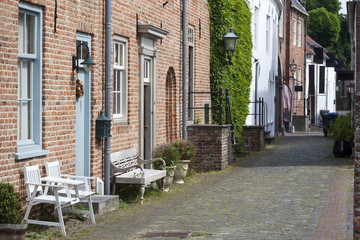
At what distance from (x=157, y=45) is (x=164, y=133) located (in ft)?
7.09

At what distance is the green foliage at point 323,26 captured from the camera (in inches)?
2539

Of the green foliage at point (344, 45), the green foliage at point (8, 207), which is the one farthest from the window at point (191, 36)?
the green foliage at point (344, 45)

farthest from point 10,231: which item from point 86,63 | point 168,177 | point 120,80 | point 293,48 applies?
point 293,48

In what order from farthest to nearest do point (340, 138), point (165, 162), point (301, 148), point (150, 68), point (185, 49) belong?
point (301, 148), point (340, 138), point (185, 49), point (150, 68), point (165, 162)

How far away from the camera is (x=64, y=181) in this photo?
338 inches

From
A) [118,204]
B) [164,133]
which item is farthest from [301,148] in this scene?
[118,204]

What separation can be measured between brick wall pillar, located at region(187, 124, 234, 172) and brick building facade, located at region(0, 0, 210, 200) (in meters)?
0.72

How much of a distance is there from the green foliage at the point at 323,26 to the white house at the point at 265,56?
29.5m

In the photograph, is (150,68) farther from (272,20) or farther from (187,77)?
(272,20)

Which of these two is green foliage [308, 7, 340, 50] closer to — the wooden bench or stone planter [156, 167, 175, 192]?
stone planter [156, 167, 175, 192]

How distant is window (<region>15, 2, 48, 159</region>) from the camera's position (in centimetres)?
884

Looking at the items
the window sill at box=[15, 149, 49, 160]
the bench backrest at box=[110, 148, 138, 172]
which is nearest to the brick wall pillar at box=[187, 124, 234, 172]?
the bench backrest at box=[110, 148, 138, 172]

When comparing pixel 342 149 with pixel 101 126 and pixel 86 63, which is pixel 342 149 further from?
pixel 86 63

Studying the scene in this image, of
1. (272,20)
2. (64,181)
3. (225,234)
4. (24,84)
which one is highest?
(272,20)
